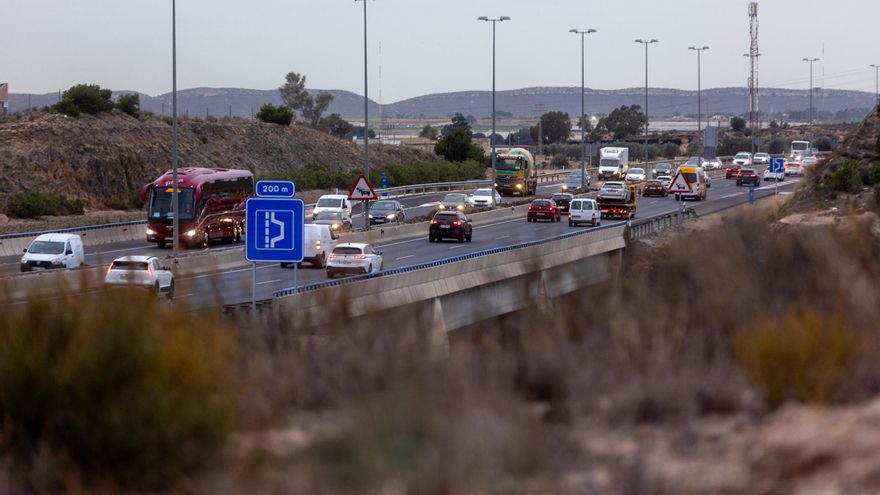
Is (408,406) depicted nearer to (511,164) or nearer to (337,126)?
(511,164)

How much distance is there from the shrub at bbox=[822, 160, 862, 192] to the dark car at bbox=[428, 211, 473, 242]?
1508 centimetres

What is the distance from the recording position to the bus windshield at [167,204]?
4900cm

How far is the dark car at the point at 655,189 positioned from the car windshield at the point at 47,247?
5475 cm

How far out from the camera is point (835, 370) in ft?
39.0

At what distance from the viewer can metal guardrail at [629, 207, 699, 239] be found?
1945 inches

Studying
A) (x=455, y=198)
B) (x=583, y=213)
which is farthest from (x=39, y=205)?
(x=583, y=213)

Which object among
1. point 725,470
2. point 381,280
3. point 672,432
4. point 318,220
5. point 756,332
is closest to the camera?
point 725,470

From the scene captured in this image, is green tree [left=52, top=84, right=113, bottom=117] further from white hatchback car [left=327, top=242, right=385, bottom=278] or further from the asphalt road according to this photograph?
white hatchback car [left=327, top=242, right=385, bottom=278]

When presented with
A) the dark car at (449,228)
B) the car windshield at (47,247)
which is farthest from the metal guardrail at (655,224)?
the car windshield at (47,247)

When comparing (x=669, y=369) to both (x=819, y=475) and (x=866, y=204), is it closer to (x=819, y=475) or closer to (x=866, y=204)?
(x=819, y=475)

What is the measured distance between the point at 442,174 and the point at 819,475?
9808 centimetres

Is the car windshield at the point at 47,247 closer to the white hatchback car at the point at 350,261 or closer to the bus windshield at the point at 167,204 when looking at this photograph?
the white hatchback car at the point at 350,261

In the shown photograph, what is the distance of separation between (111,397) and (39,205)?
178ft

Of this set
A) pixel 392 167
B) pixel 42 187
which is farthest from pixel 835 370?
pixel 392 167
